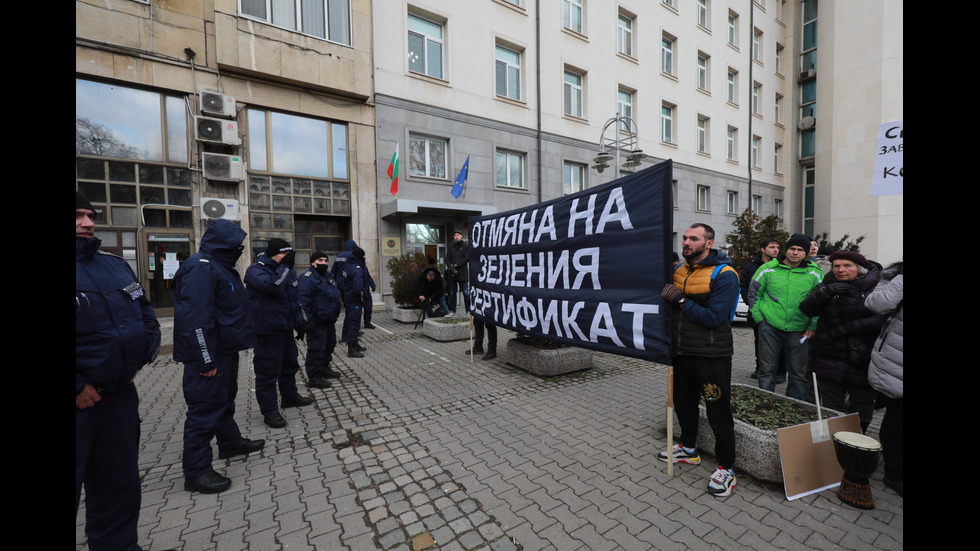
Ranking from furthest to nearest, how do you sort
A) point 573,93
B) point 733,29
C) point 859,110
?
point 733,29 < point 573,93 < point 859,110

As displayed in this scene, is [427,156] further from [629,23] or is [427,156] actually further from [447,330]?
[629,23]

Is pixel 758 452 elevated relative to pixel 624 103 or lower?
lower

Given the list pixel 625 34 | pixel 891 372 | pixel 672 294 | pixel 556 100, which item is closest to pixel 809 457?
pixel 891 372

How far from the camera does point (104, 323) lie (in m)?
2.04

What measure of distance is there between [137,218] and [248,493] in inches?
442

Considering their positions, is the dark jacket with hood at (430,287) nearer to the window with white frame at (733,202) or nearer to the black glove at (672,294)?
the black glove at (672,294)

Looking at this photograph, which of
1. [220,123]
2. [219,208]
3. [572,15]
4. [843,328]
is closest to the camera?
[843,328]

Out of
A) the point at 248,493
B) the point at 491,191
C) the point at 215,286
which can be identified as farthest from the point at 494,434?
the point at 491,191

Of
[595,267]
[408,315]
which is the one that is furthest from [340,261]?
[595,267]

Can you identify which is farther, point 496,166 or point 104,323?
point 496,166

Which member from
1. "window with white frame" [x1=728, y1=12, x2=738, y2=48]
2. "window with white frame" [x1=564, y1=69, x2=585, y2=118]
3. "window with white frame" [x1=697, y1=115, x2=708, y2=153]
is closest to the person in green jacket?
"window with white frame" [x1=564, y1=69, x2=585, y2=118]

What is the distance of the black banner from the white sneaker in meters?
0.89

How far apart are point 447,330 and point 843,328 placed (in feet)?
21.2

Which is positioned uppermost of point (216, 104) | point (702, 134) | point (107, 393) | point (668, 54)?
point (668, 54)
